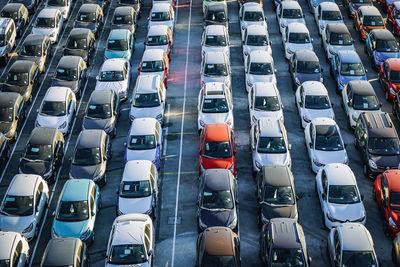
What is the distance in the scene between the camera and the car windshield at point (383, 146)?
99.5 feet

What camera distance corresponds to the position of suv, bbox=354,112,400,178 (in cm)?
3008

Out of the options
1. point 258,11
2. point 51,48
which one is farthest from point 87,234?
point 258,11

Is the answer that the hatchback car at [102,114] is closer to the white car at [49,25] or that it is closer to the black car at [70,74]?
the black car at [70,74]

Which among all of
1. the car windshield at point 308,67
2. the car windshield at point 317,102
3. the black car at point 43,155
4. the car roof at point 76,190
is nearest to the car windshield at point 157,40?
the car windshield at point 308,67

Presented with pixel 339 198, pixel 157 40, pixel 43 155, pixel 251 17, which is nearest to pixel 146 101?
pixel 43 155

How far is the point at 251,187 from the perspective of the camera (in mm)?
30422

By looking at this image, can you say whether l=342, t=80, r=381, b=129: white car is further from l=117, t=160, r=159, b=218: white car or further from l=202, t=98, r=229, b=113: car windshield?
l=117, t=160, r=159, b=218: white car

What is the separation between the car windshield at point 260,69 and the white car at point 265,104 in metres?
2.58

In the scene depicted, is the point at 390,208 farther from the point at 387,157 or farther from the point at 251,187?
the point at 251,187

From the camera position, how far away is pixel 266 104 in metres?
33.5

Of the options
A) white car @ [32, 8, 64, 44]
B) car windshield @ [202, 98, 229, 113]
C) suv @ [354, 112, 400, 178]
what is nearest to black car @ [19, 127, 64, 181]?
car windshield @ [202, 98, 229, 113]

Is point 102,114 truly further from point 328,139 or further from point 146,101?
point 328,139

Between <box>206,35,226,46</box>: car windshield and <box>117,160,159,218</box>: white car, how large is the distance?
13.6 meters

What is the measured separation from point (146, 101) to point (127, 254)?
11.5 metres
